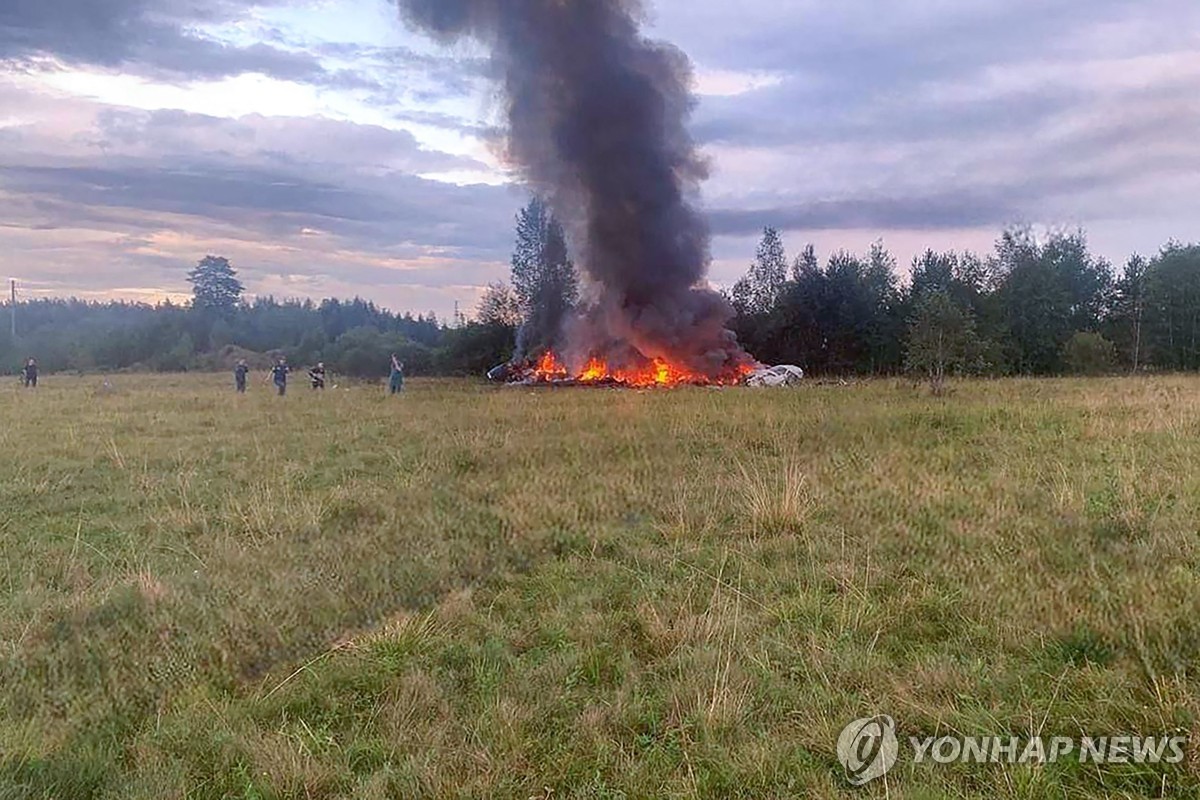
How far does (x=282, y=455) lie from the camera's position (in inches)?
520

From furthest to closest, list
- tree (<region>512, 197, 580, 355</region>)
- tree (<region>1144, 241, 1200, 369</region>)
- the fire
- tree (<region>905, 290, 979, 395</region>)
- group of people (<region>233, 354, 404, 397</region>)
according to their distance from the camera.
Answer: tree (<region>512, 197, 580, 355</region>) < tree (<region>1144, 241, 1200, 369</region>) < the fire < group of people (<region>233, 354, 404, 397</region>) < tree (<region>905, 290, 979, 395</region>)

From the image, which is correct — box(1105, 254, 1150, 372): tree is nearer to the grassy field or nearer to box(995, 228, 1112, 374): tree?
box(995, 228, 1112, 374): tree

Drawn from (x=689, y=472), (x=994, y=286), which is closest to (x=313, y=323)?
(x=994, y=286)

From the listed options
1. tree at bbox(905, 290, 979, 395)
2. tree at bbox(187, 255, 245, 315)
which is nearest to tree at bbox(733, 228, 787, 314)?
tree at bbox(905, 290, 979, 395)

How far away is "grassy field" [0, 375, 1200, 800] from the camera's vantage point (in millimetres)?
3662

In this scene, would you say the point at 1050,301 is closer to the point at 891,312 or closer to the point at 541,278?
the point at 891,312

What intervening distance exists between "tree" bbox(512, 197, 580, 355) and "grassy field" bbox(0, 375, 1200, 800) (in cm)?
3845

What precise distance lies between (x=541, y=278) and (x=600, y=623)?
49834 mm

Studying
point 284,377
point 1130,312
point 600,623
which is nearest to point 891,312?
point 1130,312

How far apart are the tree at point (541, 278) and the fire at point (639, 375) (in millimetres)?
6956

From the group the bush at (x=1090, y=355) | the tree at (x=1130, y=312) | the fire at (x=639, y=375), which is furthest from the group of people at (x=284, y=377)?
the tree at (x=1130, y=312)

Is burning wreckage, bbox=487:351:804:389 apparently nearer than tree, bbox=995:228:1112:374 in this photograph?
Yes

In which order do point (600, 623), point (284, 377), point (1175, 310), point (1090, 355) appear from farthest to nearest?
point (1175, 310)
point (1090, 355)
point (284, 377)
point (600, 623)

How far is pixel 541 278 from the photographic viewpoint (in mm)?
53844
